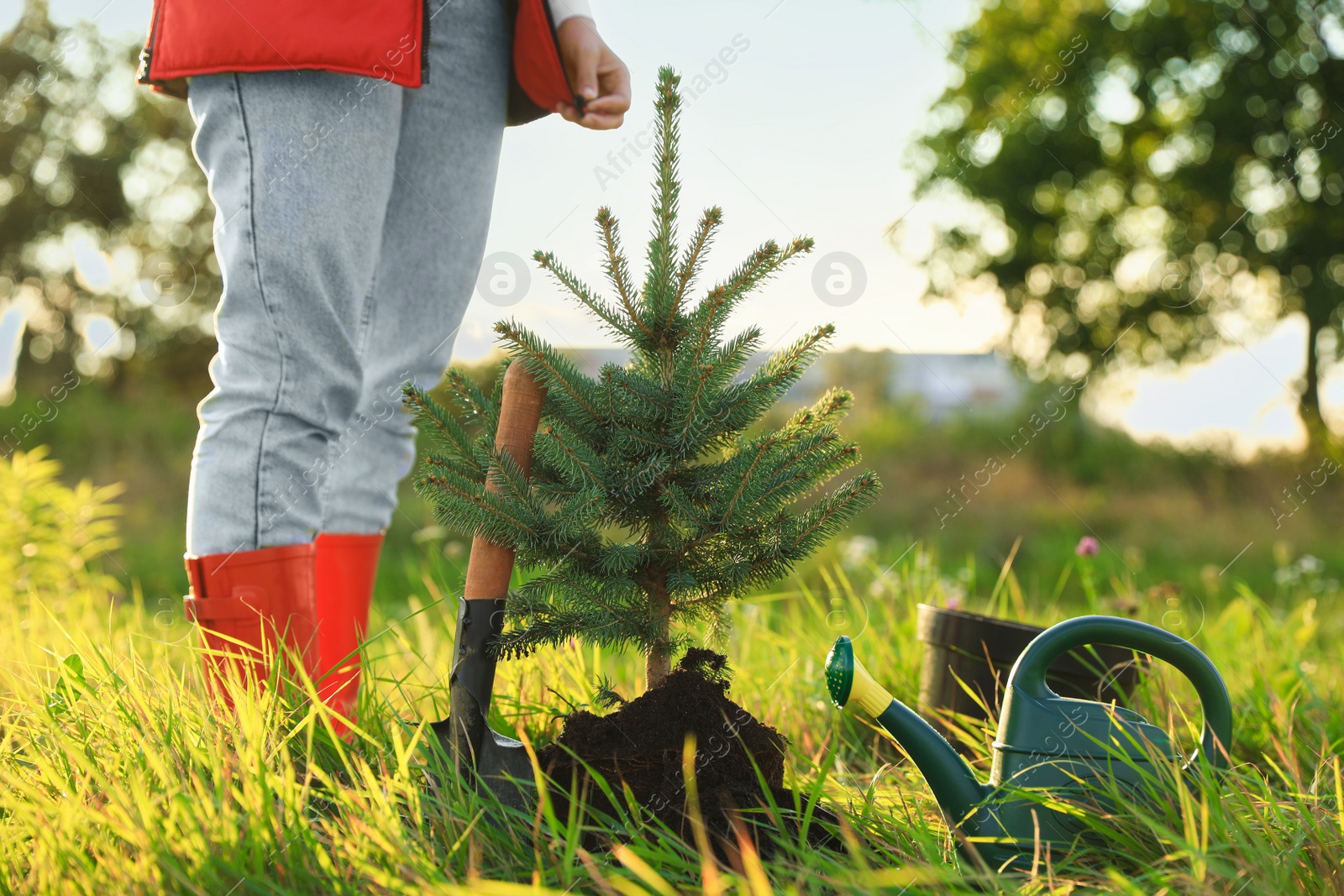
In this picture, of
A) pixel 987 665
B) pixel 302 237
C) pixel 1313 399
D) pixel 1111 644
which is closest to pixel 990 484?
pixel 1313 399

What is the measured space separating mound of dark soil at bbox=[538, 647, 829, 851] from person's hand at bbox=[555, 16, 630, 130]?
106cm

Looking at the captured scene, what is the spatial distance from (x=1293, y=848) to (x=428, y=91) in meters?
1.85

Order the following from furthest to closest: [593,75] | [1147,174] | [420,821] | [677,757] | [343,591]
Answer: [1147,174] → [343,591] → [593,75] → [677,757] → [420,821]

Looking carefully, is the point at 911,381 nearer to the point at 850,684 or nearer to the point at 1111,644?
the point at 1111,644

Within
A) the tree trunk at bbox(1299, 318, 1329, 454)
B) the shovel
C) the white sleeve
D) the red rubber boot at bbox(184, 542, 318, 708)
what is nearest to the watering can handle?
the shovel

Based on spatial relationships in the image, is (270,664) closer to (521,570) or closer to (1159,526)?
(521,570)

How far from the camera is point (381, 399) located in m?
1.92

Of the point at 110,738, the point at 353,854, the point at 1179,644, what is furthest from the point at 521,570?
the point at 1179,644

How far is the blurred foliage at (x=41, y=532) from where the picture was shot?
337cm

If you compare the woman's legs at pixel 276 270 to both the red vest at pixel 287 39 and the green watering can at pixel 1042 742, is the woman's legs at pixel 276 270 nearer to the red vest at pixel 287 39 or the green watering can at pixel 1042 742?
the red vest at pixel 287 39

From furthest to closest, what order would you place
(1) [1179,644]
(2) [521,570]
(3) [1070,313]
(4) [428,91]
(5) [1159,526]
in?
(3) [1070,313], (5) [1159,526], (4) [428,91], (2) [521,570], (1) [1179,644]

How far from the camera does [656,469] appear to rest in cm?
146

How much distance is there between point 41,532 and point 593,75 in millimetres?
2975

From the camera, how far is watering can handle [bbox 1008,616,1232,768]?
4.64 ft
